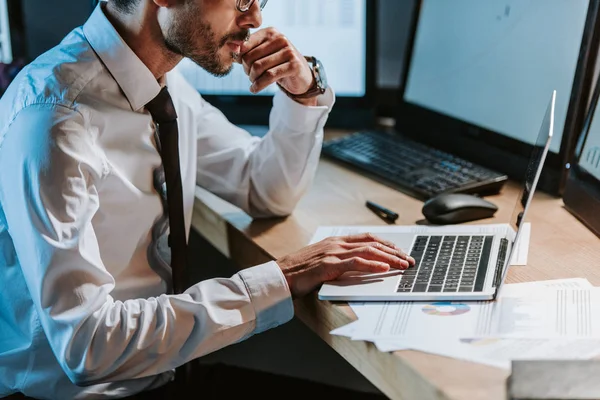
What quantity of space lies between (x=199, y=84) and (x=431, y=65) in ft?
1.88

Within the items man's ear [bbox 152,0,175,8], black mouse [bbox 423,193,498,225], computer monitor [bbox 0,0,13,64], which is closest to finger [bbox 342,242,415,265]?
black mouse [bbox 423,193,498,225]

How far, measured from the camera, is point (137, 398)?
1.30 meters

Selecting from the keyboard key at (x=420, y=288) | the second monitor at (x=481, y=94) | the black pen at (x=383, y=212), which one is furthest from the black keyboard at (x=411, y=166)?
the keyboard key at (x=420, y=288)

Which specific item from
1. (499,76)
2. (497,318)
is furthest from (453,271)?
(499,76)

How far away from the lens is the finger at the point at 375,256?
46.6 inches

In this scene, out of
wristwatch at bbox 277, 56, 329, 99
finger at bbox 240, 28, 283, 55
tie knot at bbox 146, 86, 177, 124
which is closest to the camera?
tie knot at bbox 146, 86, 177, 124

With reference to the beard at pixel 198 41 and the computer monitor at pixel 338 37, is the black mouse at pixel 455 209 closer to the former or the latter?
the beard at pixel 198 41

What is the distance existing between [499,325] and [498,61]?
0.86m

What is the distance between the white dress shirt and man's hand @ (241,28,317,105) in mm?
173

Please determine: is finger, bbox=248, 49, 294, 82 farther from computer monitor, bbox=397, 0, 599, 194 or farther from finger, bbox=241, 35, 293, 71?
computer monitor, bbox=397, 0, 599, 194

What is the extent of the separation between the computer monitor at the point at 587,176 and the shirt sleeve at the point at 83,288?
57cm

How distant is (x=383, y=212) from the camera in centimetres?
149

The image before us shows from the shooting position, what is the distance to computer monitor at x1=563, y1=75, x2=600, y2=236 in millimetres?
1391

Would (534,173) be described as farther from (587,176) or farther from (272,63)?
(272,63)
